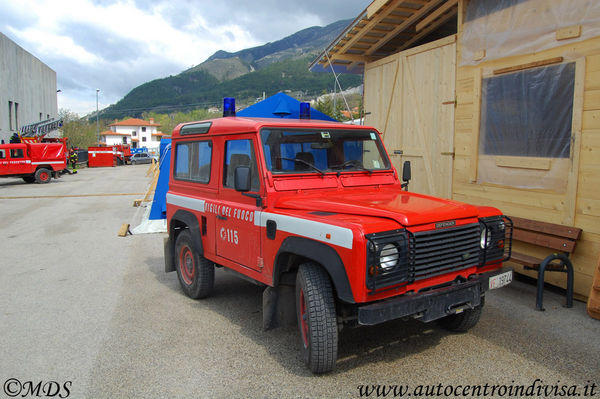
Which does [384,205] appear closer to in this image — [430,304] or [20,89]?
[430,304]

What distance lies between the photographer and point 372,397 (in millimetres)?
3510

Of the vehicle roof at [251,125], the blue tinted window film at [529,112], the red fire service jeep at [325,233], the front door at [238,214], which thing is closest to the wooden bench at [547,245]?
the blue tinted window film at [529,112]

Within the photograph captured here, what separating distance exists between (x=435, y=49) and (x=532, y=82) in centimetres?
227

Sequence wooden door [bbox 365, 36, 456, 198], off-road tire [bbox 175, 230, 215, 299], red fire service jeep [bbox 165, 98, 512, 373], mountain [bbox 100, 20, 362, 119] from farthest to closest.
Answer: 1. mountain [bbox 100, 20, 362, 119]
2. wooden door [bbox 365, 36, 456, 198]
3. off-road tire [bbox 175, 230, 215, 299]
4. red fire service jeep [bbox 165, 98, 512, 373]

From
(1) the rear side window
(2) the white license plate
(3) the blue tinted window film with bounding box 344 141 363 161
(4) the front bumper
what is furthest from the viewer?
(1) the rear side window

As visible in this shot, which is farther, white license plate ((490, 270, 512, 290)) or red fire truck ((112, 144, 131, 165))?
red fire truck ((112, 144, 131, 165))

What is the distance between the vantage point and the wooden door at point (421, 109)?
7.84 m

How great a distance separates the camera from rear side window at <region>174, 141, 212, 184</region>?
18.2ft

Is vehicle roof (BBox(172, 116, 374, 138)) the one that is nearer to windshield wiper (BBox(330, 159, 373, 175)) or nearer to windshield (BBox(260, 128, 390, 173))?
windshield (BBox(260, 128, 390, 173))

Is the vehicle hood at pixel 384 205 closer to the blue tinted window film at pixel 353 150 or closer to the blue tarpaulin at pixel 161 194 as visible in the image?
the blue tinted window film at pixel 353 150

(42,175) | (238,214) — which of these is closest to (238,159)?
(238,214)

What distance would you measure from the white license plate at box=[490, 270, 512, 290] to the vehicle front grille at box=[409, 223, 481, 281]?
0.21 m

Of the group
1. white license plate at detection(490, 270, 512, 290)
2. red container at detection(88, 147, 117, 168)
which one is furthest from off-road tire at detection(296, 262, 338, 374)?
red container at detection(88, 147, 117, 168)

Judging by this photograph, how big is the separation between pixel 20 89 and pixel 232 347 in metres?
41.6
